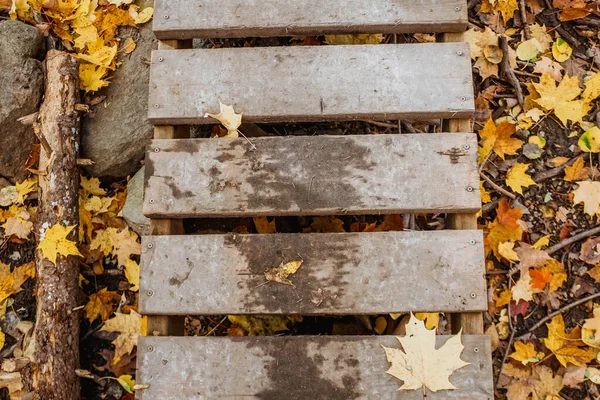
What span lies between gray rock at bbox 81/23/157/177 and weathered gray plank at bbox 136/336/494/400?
879 mm

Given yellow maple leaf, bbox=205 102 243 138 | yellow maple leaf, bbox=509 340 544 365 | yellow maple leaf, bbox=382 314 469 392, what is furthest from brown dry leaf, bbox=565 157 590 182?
yellow maple leaf, bbox=205 102 243 138

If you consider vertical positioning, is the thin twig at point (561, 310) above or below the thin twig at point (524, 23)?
below

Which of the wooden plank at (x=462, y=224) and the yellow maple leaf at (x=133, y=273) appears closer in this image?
the wooden plank at (x=462, y=224)

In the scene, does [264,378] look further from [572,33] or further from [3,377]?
[572,33]

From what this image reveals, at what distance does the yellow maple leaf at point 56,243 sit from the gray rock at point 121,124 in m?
0.32

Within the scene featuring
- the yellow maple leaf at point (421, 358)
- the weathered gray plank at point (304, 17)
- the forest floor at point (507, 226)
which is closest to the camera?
the yellow maple leaf at point (421, 358)

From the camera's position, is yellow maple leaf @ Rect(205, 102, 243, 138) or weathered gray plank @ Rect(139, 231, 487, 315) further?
yellow maple leaf @ Rect(205, 102, 243, 138)

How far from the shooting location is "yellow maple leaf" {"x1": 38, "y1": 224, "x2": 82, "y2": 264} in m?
2.13

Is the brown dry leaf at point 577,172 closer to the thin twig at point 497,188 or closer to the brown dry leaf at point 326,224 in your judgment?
the thin twig at point 497,188

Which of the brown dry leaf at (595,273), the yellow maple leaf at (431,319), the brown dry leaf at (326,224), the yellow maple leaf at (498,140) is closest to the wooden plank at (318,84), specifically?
the yellow maple leaf at (498,140)

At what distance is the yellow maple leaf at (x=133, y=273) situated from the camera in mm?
2283

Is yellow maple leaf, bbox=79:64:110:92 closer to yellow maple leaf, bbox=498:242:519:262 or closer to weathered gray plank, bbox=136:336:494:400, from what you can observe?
weathered gray plank, bbox=136:336:494:400

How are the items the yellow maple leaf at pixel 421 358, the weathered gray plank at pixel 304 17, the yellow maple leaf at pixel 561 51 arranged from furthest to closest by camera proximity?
the yellow maple leaf at pixel 561 51 → the weathered gray plank at pixel 304 17 → the yellow maple leaf at pixel 421 358

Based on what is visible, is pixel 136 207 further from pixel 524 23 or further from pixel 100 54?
pixel 524 23
